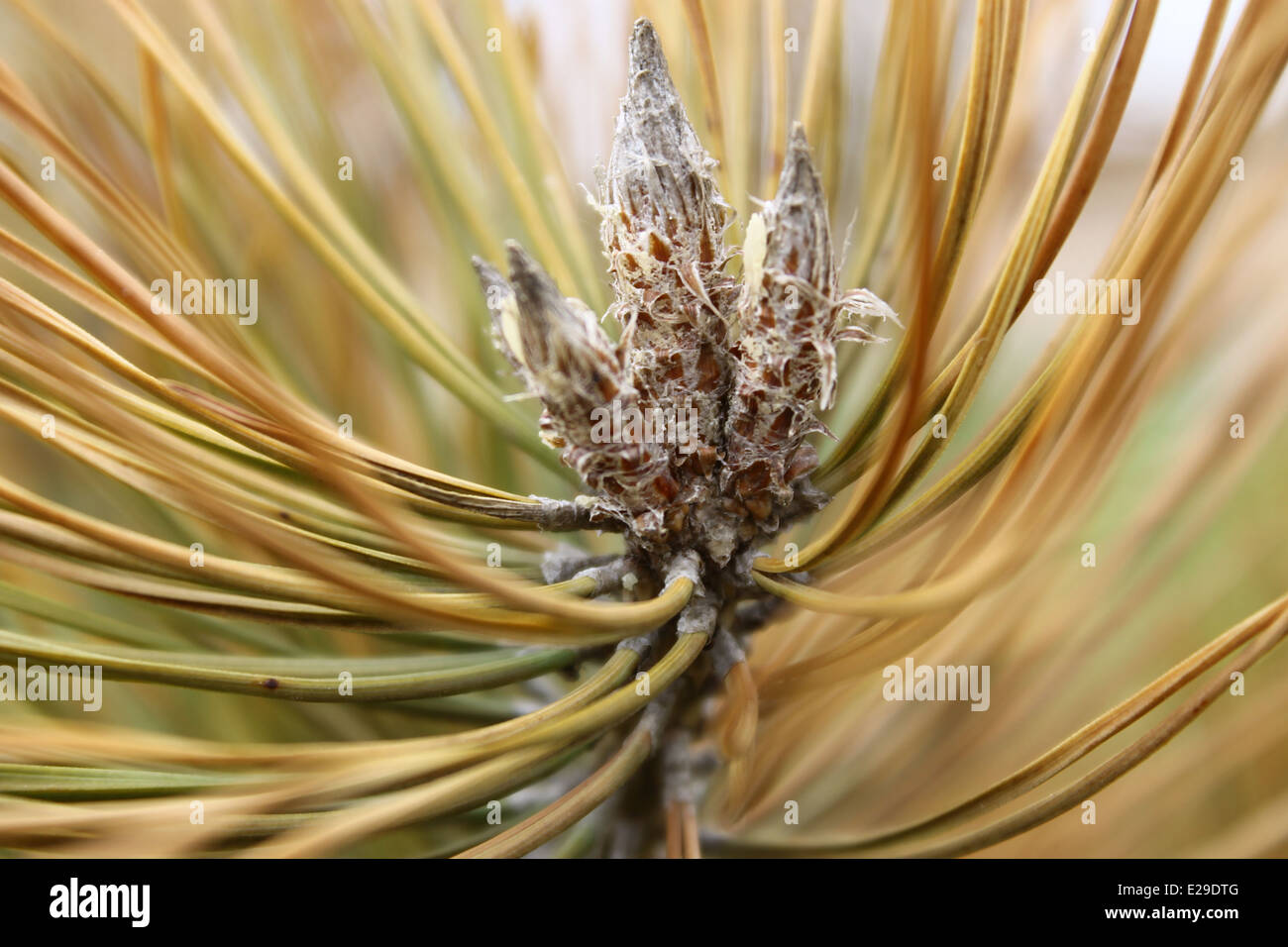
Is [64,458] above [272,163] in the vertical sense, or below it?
below

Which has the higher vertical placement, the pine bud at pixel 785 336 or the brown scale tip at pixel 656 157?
the brown scale tip at pixel 656 157

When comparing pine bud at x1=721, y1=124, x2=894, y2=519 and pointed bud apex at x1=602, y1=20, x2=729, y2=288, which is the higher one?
pointed bud apex at x1=602, y1=20, x2=729, y2=288

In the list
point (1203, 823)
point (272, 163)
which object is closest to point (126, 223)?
point (272, 163)

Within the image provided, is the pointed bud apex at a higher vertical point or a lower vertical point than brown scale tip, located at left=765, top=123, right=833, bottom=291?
higher

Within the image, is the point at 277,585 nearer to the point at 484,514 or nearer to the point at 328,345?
the point at 484,514

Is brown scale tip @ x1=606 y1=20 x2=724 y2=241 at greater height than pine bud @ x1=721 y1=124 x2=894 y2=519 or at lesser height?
→ greater

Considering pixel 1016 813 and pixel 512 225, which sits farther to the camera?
pixel 512 225

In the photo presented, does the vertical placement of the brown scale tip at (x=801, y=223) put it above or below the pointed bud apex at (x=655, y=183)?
below

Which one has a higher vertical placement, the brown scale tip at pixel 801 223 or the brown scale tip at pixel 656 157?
Answer: the brown scale tip at pixel 656 157

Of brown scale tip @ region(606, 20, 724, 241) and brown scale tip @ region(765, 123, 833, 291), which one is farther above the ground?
brown scale tip @ region(606, 20, 724, 241)
